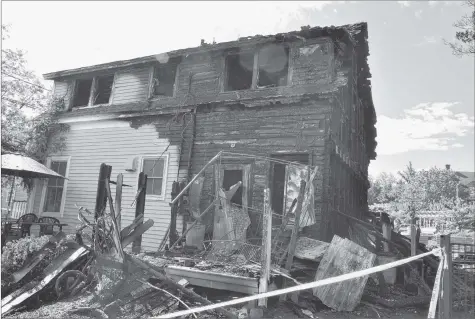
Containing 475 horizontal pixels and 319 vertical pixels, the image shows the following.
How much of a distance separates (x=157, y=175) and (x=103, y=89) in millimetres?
5813

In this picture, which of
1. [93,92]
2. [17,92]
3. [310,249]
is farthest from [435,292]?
[17,92]

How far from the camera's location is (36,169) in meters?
11.0

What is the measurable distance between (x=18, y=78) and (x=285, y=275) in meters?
19.9

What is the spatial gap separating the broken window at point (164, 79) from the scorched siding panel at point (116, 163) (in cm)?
183

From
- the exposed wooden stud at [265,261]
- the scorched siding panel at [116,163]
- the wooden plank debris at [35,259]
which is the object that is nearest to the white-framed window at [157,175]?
the scorched siding panel at [116,163]

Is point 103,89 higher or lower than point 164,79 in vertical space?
lower

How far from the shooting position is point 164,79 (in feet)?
47.0

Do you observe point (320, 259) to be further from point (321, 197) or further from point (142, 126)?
point (142, 126)

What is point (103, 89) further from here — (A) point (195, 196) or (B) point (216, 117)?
(A) point (195, 196)

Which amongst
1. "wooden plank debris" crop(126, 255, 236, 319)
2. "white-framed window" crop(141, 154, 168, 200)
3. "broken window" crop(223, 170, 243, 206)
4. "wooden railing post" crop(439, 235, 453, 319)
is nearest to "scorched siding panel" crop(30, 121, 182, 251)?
"white-framed window" crop(141, 154, 168, 200)

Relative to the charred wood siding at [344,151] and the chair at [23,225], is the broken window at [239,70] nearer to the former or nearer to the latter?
the charred wood siding at [344,151]

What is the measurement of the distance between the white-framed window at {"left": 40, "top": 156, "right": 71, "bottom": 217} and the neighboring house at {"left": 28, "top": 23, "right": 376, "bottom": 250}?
0.16ft

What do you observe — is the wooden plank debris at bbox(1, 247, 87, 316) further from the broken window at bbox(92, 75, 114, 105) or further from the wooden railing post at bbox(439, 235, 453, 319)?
the broken window at bbox(92, 75, 114, 105)

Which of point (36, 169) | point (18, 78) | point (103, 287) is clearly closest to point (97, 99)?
point (36, 169)
